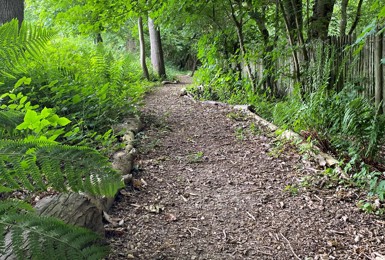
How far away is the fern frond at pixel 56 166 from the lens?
4.09 ft

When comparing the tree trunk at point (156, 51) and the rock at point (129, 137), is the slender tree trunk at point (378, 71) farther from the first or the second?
the tree trunk at point (156, 51)

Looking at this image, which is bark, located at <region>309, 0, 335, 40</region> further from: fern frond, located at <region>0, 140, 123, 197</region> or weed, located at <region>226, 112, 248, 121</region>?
fern frond, located at <region>0, 140, 123, 197</region>

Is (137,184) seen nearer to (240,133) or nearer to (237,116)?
(240,133)

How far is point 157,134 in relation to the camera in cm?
539

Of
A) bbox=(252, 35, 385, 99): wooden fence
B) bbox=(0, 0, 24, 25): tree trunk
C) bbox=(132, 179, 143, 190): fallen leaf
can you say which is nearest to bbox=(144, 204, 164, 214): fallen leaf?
bbox=(132, 179, 143, 190): fallen leaf

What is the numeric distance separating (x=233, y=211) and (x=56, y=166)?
2144 mm

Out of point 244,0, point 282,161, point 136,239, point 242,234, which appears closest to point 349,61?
point 282,161

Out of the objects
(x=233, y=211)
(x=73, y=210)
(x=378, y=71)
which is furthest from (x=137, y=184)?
(x=378, y=71)

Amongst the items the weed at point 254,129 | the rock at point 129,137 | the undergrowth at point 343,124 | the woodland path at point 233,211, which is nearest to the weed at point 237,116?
the undergrowth at point 343,124

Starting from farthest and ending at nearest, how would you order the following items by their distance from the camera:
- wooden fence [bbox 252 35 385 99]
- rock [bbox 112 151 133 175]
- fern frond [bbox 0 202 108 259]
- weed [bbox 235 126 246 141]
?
weed [bbox 235 126 246 141] < wooden fence [bbox 252 35 385 99] < rock [bbox 112 151 133 175] < fern frond [bbox 0 202 108 259]

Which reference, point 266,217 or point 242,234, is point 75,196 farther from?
point 266,217

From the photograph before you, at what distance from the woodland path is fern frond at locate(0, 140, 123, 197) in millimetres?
1164

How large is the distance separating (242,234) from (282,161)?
1670mm

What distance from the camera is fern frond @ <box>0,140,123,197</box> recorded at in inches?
49.1
